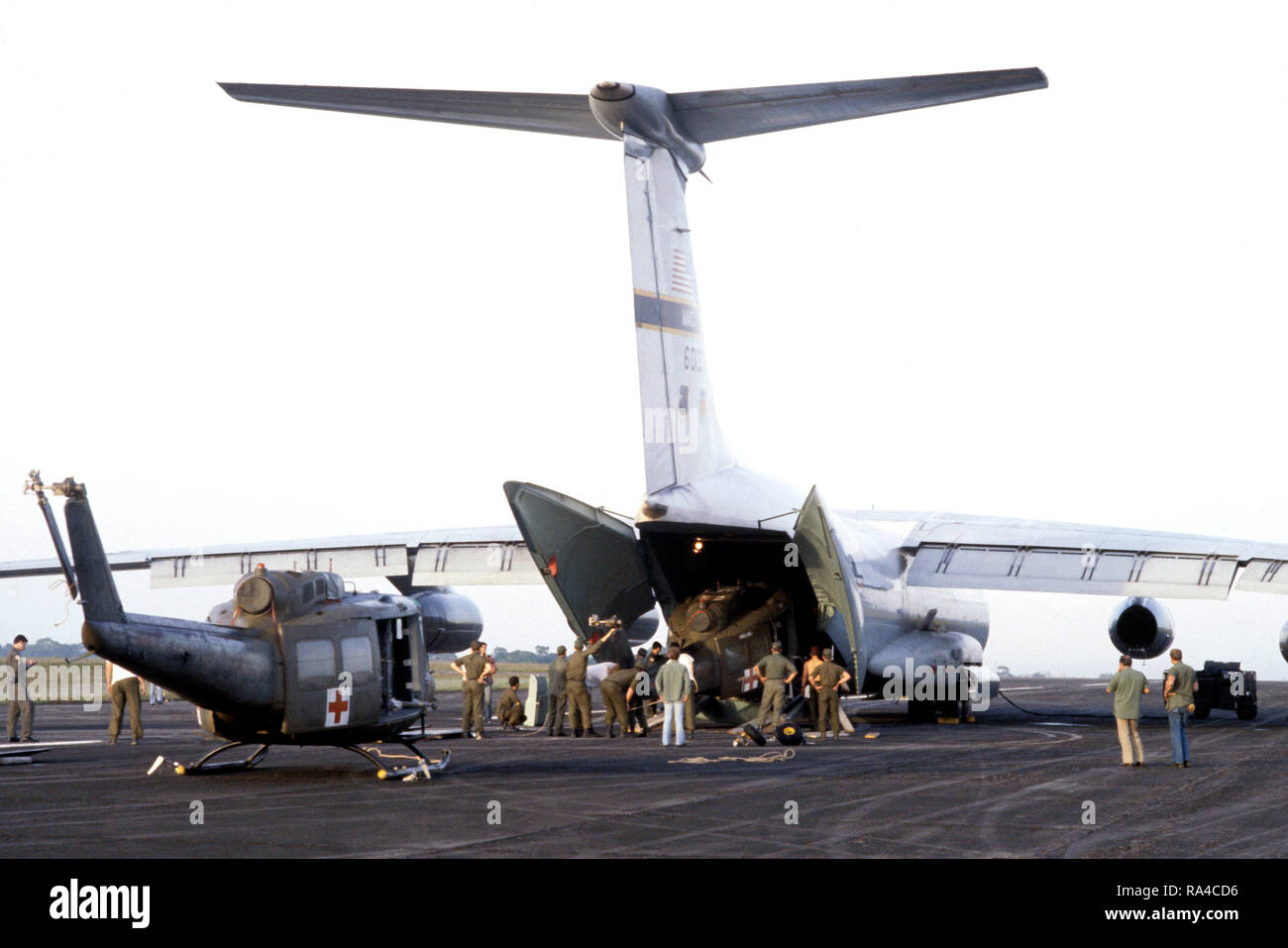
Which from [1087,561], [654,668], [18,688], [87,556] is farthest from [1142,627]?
[87,556]

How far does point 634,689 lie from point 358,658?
30.6 ft

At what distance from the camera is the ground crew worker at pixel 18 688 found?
2136 cm

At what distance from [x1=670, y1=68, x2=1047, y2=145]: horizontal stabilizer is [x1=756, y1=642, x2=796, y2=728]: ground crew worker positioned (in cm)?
893

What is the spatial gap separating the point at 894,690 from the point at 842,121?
1097 centimetres

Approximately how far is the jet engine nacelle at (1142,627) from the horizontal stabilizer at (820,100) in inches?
558

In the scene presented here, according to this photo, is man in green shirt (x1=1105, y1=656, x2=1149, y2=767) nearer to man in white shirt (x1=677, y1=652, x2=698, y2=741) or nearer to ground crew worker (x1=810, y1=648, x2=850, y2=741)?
ground crew worker (x1=810, y1=648, x2=850, y2=741)

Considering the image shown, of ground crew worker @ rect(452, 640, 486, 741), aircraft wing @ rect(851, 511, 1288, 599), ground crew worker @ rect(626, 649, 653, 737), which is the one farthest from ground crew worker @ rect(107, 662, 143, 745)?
aircraft wing @ rect(851, 511, 1288, 599)

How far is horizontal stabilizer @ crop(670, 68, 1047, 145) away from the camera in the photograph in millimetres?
19938

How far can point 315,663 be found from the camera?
1397 centimetres

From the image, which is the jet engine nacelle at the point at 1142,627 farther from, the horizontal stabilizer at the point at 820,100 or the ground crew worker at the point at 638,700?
the horizontal stabilizer at the point at 820,100

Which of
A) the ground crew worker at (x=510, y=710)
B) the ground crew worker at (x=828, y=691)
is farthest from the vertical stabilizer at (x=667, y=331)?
the ground crew worker at (x=510, y=710)

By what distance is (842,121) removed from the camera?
73.0 feet
